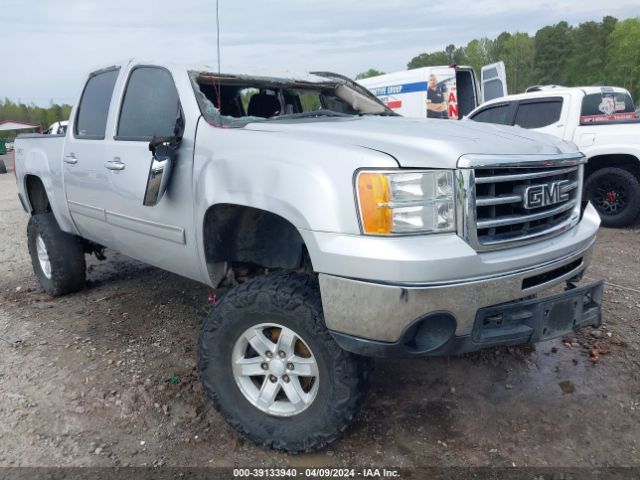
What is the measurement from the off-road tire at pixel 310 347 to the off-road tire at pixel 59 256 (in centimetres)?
258

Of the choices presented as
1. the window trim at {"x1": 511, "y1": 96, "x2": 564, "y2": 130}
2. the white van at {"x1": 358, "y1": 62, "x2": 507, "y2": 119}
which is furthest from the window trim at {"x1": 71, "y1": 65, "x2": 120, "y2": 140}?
the white van at {"x1": 358, "y1": 62, "x2": 507, "y2": 119}

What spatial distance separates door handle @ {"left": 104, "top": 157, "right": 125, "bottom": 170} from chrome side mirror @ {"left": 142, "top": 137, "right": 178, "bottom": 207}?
1.89 ft

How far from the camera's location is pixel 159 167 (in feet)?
9.35

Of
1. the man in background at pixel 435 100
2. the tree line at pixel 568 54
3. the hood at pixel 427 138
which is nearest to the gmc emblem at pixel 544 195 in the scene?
the hood at pixel 427 138

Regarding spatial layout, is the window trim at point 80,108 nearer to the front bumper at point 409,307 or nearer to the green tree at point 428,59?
the front bumper at point 409,307

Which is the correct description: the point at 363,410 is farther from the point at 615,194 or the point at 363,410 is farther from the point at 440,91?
the point at 440,91

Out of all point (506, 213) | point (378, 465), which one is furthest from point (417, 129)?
point (378, 465)

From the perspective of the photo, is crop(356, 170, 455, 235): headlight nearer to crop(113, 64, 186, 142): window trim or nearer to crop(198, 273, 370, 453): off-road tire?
crop(198, 273, 370, 453): off-road tire

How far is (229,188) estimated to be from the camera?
259 centimetres

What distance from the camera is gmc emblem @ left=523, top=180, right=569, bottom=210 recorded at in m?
2.34

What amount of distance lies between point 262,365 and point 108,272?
362 cm

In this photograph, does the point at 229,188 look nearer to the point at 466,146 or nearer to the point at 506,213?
the point at 466,146

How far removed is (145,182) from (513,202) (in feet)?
6.77

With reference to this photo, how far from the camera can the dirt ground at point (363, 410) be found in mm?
2537
